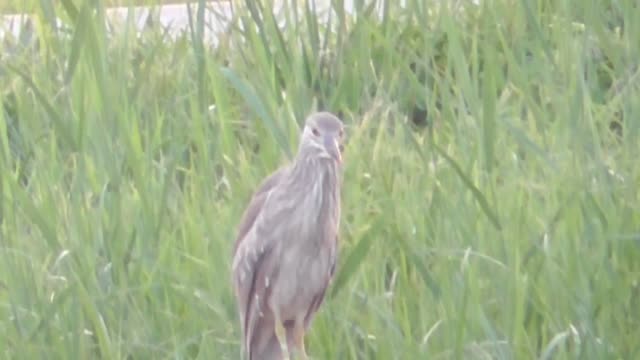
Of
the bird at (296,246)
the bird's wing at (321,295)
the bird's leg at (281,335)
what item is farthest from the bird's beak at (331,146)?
the bird's leg at (281,335)

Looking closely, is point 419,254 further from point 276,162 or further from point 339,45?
point 339,45

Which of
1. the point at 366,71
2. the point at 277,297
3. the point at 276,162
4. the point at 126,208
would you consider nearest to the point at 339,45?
the point at 366,71

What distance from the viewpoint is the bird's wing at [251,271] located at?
4.07m

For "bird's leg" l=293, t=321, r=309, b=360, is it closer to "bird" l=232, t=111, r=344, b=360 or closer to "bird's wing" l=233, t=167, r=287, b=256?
"bird" l=232, t=111, r=344, b=360

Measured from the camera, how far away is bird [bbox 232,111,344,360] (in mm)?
4035

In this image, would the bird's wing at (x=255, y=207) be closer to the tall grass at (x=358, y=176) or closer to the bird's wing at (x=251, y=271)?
the bird's wing at (x=251, y=271)

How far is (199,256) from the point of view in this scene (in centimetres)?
448

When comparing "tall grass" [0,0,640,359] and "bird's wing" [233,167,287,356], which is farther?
"tall grass" [0,0,640,359]

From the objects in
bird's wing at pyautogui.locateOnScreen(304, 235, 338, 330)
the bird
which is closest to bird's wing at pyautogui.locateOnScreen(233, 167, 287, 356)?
the bird

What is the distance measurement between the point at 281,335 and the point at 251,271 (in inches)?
5.9

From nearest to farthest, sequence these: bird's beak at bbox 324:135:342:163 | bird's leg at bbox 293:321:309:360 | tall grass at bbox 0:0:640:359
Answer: bird's beak at bbox 324:135:342:163 < bird's leg at bbox 293:321:309:360 < tall grass at bbox 0:0:640:359

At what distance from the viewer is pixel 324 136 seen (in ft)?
13.1

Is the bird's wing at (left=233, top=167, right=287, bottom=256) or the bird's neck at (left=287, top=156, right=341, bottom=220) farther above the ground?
the bird's neck at (left=287, top=156, right=341, bottom=220)

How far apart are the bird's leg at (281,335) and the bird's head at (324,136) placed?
0.36m
